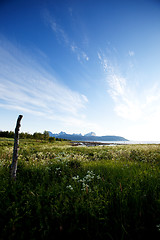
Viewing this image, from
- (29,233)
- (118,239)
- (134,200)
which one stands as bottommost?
(29,233)

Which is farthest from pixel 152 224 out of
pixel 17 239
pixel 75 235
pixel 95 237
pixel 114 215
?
pixel 17 239

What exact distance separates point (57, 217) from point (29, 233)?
52 cm

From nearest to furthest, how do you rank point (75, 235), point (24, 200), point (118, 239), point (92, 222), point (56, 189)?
1. point (118, 239)
2. point (75, 235)
3. point (92, 222)
4. point (24, 200)
5. point (56, 189)

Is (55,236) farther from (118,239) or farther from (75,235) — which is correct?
(118,239)

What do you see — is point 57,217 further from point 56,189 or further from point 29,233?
point 56,189

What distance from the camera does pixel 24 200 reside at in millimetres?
2604

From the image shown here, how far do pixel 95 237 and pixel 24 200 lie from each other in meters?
1.93

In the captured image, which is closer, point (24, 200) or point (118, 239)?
point (118, 239)

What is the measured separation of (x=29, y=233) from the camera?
184 cm

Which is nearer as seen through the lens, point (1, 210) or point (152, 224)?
point (152, 224)

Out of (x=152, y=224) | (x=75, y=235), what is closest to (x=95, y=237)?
(x=75, y=235)

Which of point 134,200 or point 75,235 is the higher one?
point 134,200

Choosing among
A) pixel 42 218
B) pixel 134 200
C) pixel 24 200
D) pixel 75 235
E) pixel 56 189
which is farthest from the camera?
pixel 56 189

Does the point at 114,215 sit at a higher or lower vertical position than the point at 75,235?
higher
